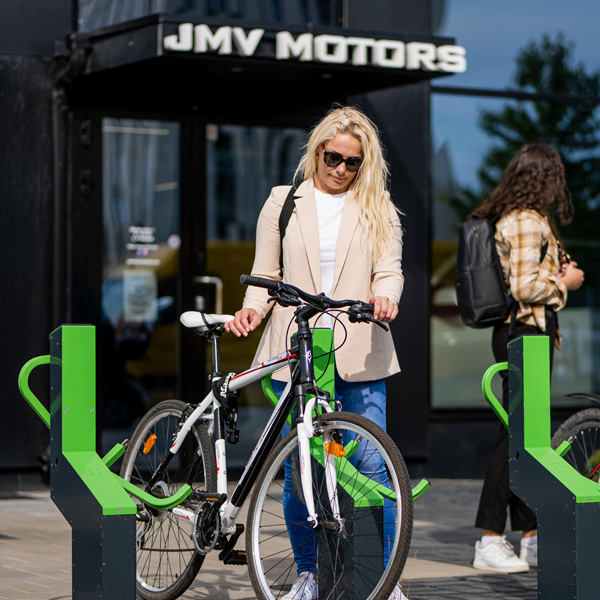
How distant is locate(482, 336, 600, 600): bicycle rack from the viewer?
399 cm

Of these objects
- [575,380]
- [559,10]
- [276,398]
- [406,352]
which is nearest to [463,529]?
[406,352]

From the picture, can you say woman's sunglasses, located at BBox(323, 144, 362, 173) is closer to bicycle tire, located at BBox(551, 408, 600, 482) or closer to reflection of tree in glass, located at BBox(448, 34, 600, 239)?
bicycle tire, located at BBox(551, 408, 600, 482)

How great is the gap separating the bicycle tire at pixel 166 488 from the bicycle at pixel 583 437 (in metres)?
1.65

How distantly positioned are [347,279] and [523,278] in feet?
5.20

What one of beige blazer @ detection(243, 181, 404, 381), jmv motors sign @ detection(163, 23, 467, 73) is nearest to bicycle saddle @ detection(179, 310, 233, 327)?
beige blazer @ detection(243, 181, 404, 381)

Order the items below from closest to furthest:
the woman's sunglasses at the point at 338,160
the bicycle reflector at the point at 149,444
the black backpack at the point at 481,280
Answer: the woman's sunglasses at the point at 338,160 < the bicycle reflector at the point at 149,444 < the black backpack at the point at 481,280

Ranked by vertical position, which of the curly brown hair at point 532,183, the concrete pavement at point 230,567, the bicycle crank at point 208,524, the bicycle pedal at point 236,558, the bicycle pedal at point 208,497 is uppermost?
the curly brown hair at point 532,183

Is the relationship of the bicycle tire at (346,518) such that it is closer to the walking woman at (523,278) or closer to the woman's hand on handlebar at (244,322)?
the woman's hand on handlebar at (244,322)

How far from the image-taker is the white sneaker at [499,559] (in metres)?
5.84

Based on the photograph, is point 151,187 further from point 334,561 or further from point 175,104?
point 334,561

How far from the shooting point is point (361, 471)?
421cm

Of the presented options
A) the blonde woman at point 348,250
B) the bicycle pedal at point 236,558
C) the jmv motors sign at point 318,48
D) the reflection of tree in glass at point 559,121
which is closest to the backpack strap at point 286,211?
the blonde woman at point 348,250

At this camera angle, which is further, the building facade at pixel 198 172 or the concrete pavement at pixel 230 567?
the building facade at pixel 198 172

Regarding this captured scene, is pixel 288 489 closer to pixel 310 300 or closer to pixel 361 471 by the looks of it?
pixel 361 471
